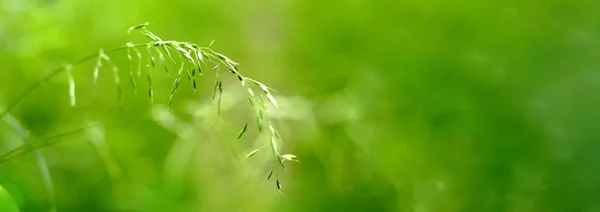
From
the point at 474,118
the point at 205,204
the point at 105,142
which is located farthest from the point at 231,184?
the point at 474,118

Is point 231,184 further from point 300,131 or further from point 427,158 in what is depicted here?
point 427,158

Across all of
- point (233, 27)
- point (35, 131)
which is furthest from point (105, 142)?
point (233, 27)

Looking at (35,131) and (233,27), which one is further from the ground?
(233,27)

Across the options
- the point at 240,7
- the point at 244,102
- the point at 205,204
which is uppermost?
the point at 240,7

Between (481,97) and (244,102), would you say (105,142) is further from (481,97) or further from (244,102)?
(481,97)

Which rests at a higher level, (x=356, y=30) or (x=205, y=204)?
(x=356, y=30)
